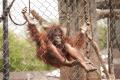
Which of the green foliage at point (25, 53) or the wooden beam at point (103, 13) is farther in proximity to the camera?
the wooden beam at point (103, 13)

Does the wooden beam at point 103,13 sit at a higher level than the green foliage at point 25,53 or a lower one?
higher

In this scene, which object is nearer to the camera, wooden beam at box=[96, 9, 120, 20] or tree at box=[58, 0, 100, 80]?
tree at box=[58, 0, 100, 80]

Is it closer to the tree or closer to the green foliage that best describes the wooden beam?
the tree

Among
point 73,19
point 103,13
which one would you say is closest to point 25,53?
point 73,19

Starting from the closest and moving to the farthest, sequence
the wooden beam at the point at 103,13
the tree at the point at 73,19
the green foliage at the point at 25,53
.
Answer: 1. the green foliage at the point at 25,53
2. the tree at the point at 73,19
3. the wooden beam at the point at 103,13

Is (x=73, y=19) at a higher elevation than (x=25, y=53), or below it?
higher

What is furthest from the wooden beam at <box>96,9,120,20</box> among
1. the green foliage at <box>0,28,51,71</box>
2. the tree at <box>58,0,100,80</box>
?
the green foliage at <box>0,28,51,71</box>

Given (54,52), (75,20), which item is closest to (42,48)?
(54,52)

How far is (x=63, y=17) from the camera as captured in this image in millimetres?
2248

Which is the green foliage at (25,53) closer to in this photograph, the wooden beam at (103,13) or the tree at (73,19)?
the tree at (73,19)

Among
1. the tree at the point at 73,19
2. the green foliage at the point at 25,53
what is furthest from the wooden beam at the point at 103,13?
the green foliage at the point at 25,53

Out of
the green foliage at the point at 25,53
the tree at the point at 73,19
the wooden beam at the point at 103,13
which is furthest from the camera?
the wooden beam at the point at 103,13

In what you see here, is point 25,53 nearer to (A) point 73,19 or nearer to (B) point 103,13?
(A) point 73,19

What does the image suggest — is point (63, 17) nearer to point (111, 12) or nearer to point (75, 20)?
point (75, 20)
